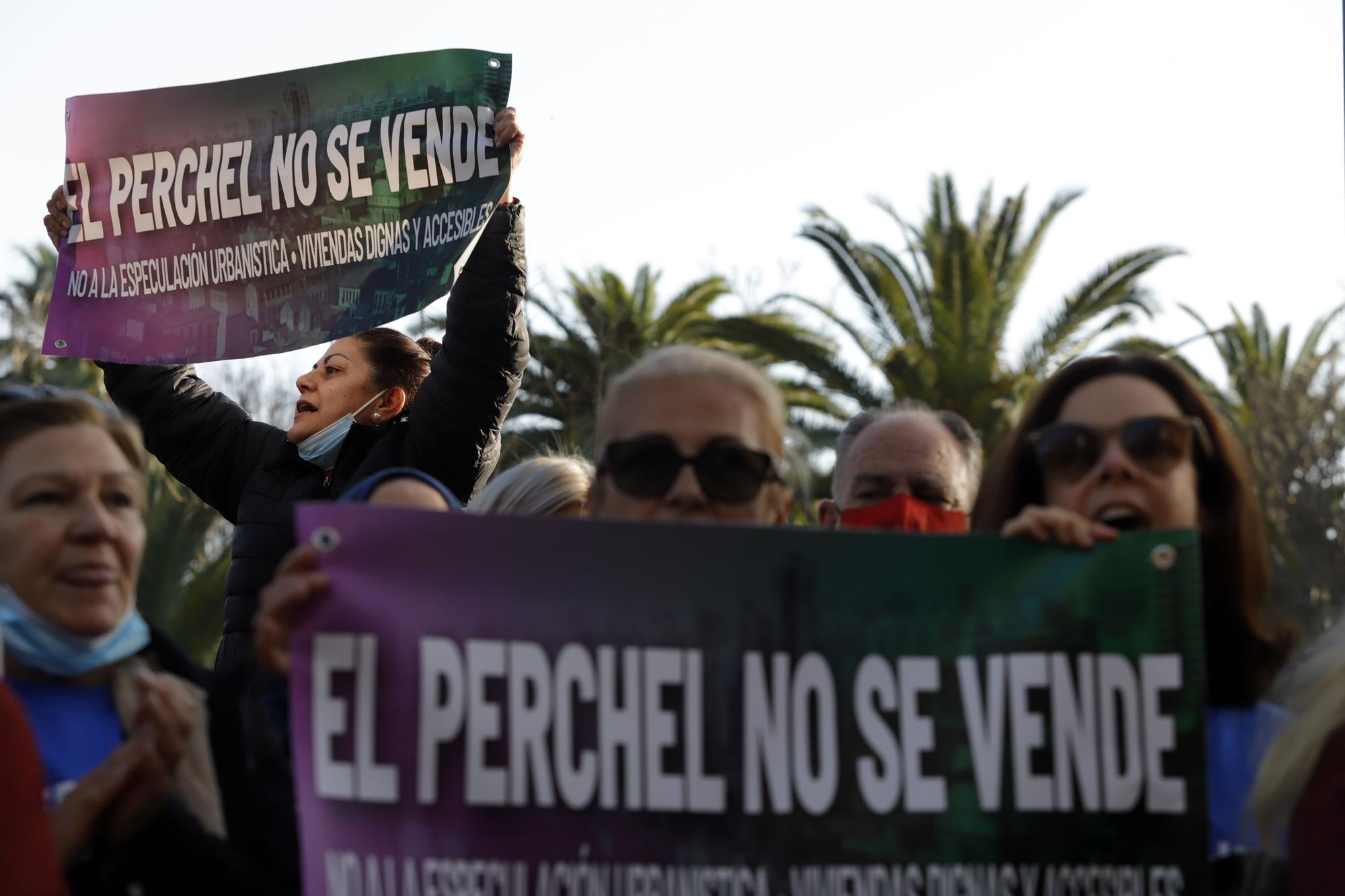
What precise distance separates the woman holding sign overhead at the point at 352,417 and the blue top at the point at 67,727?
59.5 inches

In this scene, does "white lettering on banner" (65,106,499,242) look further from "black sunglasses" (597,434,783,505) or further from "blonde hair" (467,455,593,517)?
"black sunglasses" (597,434,783,505)

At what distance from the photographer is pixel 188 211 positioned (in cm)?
539

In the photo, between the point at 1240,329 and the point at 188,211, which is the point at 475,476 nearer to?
the point at 188,211

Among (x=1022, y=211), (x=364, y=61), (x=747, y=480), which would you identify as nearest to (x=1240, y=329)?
(x=1022, y=211)

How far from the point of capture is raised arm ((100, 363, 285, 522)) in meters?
5.02

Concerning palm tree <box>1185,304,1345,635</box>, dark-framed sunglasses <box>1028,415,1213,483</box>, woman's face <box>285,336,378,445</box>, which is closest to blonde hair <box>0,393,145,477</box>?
dark-framed sunglasses <box>1028,415,1213,483</box>

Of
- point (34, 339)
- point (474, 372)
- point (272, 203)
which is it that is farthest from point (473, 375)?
point (34, 339)

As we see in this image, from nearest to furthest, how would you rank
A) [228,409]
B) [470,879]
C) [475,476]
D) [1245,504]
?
1. [470,879]
2. [1245,504]
3. [475,476]
4. [228,409]

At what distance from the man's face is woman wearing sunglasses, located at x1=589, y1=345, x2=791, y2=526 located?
3.83ft

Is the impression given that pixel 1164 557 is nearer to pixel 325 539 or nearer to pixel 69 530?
pixel 325 539

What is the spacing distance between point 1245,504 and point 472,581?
1565mm

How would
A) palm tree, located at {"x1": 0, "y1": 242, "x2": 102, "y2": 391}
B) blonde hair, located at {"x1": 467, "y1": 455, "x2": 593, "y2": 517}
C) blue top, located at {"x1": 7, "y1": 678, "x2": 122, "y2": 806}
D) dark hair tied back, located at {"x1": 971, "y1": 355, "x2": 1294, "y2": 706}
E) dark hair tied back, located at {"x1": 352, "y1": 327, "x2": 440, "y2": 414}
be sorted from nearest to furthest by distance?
blue top, located at {"x1": 7, "y1": 678, "x2": 122, "y2": 806}, dark hair tied back, located at {"x1": 971, "y1": 355, "x2": 1294, "y2": 706}, blonde hair, located at {"x1": 467, "y1": 455, "x2": 593, "y2": 517}, dark hair tied back, located at {"x1": 352, "y1": 327, "x2": 440, "y2": 414}, palm tree, located at {"x1": 0, "y1": 242, "x2": 102, "y2": 391}

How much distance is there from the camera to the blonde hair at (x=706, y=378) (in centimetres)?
315

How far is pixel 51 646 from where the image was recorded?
2633mm
